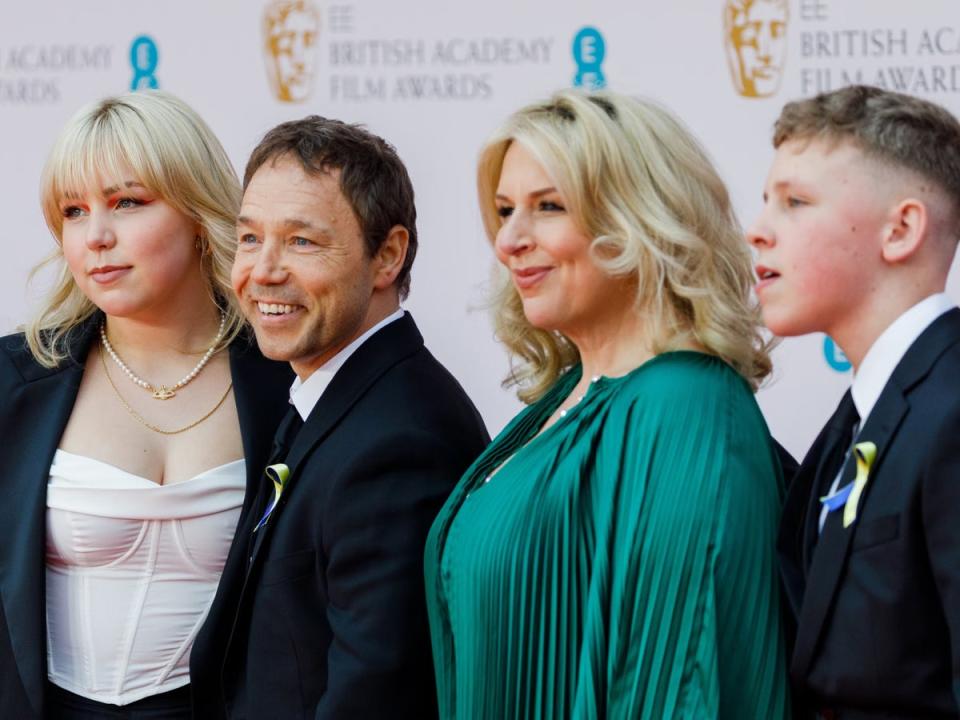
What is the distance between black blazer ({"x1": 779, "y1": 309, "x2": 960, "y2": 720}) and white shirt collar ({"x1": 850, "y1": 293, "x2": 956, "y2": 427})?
0.05ft

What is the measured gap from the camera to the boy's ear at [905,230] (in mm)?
2016

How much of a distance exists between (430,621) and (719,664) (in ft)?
1.64

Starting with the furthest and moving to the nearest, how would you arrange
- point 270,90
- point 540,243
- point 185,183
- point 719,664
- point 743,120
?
point 270,90
point 743,120
point 185,183
point 540,243
point 719,664

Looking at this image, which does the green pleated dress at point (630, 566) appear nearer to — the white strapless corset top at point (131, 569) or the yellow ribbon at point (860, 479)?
the yellow ribbon at point (860, 479)

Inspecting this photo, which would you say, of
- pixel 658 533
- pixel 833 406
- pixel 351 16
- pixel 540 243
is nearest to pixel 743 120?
pixel 833 406

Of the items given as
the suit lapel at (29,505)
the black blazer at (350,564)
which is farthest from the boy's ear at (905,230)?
the suit lapel at (29,505)

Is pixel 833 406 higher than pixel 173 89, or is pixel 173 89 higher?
pixel 173 89

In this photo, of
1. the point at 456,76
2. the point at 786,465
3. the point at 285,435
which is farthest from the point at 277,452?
the point at 456,76

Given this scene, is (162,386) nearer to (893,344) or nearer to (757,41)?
(893,344)

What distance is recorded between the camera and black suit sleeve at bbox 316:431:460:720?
233cm

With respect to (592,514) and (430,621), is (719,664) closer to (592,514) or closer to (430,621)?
(592,514)

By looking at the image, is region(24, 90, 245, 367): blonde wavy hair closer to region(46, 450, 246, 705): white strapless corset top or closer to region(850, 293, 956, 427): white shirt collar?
region(46, 450, 246, 705): white strapless corset top

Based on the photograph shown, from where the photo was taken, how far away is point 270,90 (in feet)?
14.3

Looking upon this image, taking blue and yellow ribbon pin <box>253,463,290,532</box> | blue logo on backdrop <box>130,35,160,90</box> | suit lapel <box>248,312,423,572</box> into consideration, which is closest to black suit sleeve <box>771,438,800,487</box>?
suit lapel <box>248,312,423,572</box>
